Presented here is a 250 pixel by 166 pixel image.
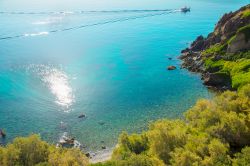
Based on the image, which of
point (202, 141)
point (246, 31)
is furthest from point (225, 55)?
point (202, 141)

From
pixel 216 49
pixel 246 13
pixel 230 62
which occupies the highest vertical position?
pixel 246 13

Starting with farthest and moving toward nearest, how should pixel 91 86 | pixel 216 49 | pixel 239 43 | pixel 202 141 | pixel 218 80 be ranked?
pixel 216 49 → pixel 239 43 → pixel 91 86 → pixel 218 80 → pixel 202 141

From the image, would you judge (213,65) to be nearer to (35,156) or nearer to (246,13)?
(246,13)

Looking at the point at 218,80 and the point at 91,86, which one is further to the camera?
the point at 91,86

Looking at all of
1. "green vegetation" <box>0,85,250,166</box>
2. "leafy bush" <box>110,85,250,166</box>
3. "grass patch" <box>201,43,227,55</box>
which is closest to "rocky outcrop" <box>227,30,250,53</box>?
"grass patch" <box>201,43,227,55</box>

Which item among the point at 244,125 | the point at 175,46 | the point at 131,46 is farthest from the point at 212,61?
the point at 244,125

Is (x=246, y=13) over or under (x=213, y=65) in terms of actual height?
over

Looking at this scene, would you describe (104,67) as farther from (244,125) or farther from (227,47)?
(244,125)

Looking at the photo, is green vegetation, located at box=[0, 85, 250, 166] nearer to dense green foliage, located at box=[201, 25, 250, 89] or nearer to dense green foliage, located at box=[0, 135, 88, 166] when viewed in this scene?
dense green foliage, located at box=[0, 135, 88, 166]
